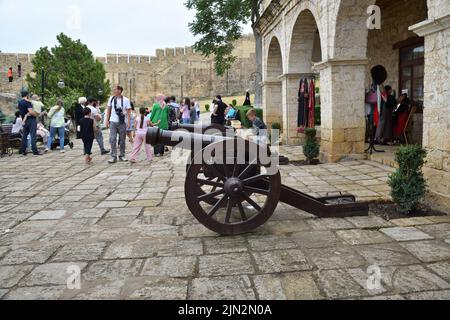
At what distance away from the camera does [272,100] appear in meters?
14.5

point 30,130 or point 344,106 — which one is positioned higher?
point 344,106

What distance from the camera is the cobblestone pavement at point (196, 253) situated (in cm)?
272

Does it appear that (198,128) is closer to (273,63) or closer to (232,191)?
(232,191)

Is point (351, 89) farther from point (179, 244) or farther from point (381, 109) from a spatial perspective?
point (179, 244)

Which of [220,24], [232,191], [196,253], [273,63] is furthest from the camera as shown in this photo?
[220,24]

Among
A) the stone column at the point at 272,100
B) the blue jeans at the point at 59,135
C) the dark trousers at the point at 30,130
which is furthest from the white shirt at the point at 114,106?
the stone column at the point at 272,100

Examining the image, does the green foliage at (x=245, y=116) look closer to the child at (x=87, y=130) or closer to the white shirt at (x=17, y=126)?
the white shirt at (x=17, y=126)

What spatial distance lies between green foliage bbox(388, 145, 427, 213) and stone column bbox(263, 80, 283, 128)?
33.0 ft

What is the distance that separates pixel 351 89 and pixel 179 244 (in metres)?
5.67

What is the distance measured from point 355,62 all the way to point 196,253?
583cm

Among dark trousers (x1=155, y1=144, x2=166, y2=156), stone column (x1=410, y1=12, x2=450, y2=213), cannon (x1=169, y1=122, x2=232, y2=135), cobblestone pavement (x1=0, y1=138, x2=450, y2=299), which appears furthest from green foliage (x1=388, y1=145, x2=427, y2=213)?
dark trousers (x1=155, y1=144, x2=166, y2=156)

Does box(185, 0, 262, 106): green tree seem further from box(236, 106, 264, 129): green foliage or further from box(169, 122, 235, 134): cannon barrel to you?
box(169, 122, 235, 134): cannon barrel

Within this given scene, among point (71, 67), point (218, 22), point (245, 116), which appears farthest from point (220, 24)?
point (71, 67)

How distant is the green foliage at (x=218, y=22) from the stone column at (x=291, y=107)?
10022 millimetres
